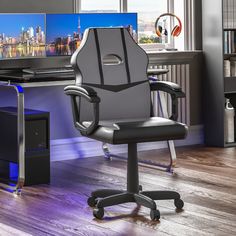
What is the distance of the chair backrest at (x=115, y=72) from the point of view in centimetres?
404

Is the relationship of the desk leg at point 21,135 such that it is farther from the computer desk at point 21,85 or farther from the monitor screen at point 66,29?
the monitor screen at point 66,29

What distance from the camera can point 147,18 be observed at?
614 cm

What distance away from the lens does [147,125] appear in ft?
12.5

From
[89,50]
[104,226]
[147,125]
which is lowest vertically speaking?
[104,226]

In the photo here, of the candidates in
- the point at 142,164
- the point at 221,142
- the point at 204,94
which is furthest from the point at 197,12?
the point at 142,164

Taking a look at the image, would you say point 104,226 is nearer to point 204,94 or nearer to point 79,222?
point 79,222

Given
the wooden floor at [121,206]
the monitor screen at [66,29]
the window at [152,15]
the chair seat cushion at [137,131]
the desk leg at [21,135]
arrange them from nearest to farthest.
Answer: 1. the wooden floor at [121,206]
2. the chair seat cushion at [137,131]
3. the desk leg at [21,135]
4. the monitor screen at [66,29]
5. the window at [152,15]

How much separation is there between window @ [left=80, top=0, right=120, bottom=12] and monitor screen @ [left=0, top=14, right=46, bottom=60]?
0.61m

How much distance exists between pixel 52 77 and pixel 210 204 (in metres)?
1.37

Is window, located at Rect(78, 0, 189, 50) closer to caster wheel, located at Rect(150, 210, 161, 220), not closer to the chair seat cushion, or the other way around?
the chair seat cushion

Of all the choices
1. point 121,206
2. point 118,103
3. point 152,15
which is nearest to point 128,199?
point 121,206

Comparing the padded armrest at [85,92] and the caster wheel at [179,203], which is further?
the caster wheel at [179,203]

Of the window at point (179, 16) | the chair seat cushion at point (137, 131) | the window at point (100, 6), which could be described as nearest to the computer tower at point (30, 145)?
the chair seat cushion at point (137, 131)

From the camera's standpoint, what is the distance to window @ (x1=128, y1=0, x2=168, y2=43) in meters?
Result: 6.09
